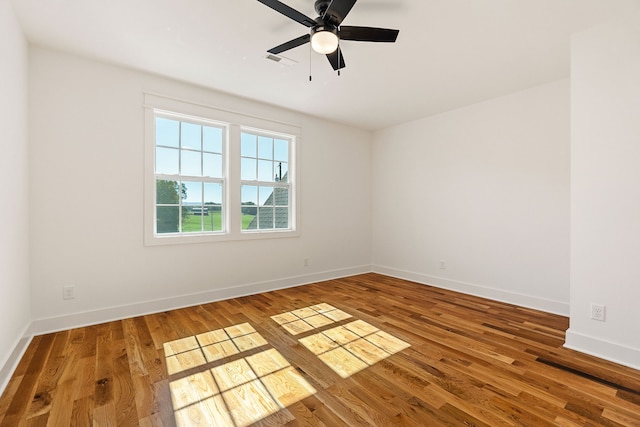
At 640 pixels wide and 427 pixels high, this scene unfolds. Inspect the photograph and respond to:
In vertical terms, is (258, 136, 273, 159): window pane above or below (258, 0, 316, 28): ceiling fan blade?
below

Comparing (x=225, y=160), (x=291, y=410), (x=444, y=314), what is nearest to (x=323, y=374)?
(x=291, y=410)

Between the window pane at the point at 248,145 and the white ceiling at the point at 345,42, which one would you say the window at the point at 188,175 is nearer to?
the window pane at the point at 248,145

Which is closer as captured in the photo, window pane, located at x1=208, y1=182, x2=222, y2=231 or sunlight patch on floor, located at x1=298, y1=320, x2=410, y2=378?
sunlight patch on floor, located at x1=298, y1=320, x2=410, y2=378

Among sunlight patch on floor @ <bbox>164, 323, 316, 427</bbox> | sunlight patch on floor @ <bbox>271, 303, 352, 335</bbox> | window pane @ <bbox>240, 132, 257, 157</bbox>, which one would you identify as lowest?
sunlight patch on floor @ <bbox>164, 323, 316, 427</bbox>

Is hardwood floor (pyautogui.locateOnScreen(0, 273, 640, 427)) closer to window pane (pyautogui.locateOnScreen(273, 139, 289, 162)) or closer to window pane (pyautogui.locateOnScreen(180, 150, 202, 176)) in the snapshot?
window pane (pyautogui.locateOnScreen(180, 150, 202, 176))

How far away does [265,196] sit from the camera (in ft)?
14.5

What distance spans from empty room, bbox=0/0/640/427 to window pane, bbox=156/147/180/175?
0.02 m

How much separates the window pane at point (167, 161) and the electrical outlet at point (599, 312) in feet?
14.6

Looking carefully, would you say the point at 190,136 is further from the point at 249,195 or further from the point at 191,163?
the point at 249,195

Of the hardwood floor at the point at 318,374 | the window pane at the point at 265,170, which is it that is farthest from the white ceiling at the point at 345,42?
the hardwood floor at the point at 318,374

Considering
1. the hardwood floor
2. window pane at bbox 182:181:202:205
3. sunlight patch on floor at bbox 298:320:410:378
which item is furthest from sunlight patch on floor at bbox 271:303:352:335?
window pane at bbox 182:181:202:205

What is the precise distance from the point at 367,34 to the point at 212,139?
2542 mm

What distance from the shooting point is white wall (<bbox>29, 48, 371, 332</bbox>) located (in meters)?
2.78

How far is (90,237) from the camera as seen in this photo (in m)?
2.99
